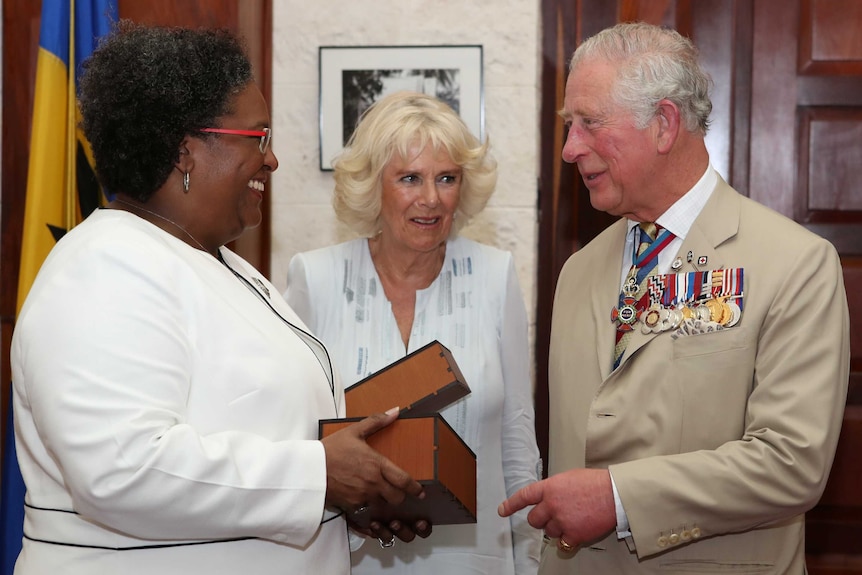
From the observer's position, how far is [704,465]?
164cm

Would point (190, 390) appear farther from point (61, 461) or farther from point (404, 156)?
point (404, 156)

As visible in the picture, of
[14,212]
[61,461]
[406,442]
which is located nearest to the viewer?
[61,461]

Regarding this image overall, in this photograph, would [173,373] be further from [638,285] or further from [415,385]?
[638,285]

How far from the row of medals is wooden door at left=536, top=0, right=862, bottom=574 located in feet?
4.94

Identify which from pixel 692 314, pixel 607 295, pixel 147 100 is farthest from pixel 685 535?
pixel 147 100

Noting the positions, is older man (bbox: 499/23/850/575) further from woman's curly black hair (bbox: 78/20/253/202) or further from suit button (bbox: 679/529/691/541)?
woman's curly black hair (bbox: 78/20/253/202)

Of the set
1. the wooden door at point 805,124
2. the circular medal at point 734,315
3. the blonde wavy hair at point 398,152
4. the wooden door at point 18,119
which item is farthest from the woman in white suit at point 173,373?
the wooden door at point 805,124

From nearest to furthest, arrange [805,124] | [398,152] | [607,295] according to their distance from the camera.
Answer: [607,295] → [398,152] → [805,124]

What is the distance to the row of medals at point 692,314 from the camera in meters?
1.70

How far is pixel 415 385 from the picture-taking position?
189 centimetres

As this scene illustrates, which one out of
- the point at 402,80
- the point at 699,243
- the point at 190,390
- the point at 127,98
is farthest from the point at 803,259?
the point at 402,80

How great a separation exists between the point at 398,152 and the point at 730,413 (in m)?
1.23

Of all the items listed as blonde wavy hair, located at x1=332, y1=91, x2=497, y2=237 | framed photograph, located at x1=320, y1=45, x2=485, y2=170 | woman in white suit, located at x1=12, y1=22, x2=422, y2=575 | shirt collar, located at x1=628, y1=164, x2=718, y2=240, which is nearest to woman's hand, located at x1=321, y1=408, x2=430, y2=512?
woman in white suit, located at x1=12, y1=22, x2=422, y2=575

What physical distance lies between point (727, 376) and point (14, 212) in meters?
2.49
